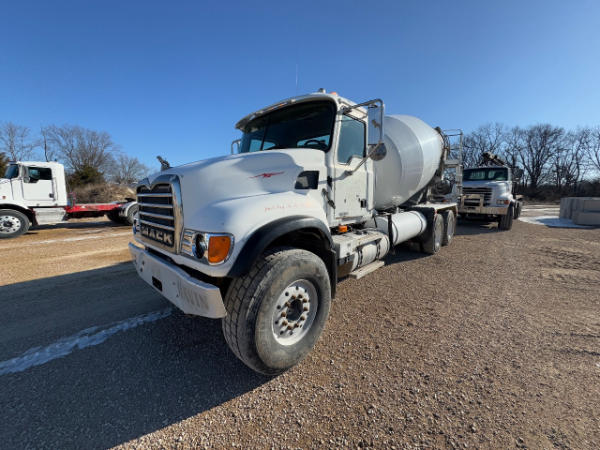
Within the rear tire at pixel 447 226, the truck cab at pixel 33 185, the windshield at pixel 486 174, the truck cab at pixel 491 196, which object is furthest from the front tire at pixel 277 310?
the windshield at pixel 486 174

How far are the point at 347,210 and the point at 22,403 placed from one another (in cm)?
372

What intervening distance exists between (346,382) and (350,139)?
3.05 meters

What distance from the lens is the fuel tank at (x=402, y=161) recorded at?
5.64 m

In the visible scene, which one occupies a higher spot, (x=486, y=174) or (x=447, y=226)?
(x=486, y=174)

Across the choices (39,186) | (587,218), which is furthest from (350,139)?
(587,218)

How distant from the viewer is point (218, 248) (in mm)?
2105

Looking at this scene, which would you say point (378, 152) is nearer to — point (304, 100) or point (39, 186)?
point (304, 100)

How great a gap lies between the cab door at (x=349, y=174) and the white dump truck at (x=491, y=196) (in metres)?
8.23

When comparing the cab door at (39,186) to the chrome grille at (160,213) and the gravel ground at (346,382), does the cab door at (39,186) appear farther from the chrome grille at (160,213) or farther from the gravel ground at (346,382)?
the chrome grille at (160,213)

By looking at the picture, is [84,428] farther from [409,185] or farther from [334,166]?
[409,185]

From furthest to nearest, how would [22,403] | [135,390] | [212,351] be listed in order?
1. [212,351]
2. [135,390]
3. [22,403]

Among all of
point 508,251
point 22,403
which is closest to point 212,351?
point 22,403

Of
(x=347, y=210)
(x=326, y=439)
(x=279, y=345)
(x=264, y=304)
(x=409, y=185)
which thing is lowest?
(x=326, y=439)

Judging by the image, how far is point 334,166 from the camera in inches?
A: 136
